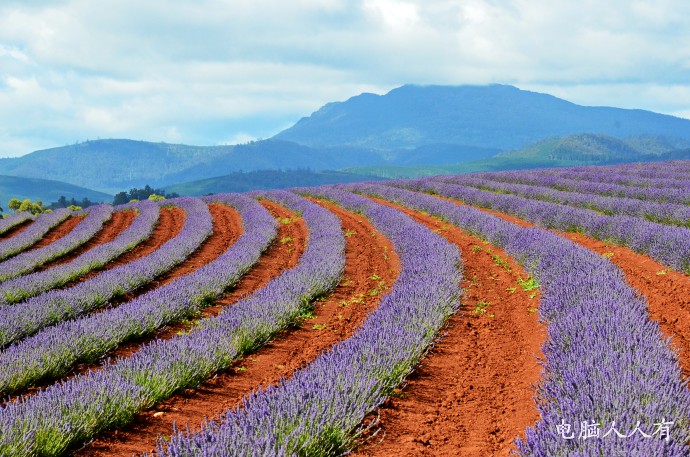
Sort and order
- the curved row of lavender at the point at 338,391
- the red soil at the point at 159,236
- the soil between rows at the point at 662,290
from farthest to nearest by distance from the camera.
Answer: the red soil at the point at 159,236 → the soil between rows at the point at 662,290 → the curved row of lavender at the point at 338,391

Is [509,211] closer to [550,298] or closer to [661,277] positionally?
[661,277]

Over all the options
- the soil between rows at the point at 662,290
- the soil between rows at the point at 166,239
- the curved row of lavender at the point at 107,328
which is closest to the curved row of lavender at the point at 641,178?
the soil between rows at the point at 662,290

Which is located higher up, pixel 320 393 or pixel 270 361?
pixel 320 393

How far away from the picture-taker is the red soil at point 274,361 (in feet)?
14.1

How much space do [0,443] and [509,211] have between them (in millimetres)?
15827

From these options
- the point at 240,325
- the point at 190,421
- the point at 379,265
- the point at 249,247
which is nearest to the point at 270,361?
the point at 240,325

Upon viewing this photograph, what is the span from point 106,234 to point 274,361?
15187mm

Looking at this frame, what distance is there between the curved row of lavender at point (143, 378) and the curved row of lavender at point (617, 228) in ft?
18.4

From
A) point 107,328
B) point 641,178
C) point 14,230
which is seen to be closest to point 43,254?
point 107,328

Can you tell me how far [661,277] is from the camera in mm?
8227

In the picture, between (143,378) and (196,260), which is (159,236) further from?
(143,378)

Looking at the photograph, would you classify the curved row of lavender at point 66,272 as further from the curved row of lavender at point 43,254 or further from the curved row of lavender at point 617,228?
the curved row of lavender at point 617,228

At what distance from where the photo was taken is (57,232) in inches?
829

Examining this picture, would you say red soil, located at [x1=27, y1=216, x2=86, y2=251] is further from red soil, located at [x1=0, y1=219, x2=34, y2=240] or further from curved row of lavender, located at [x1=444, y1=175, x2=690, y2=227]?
curved row of lavender, located at [x1=444, y1=175, x2=690, y2=227]
